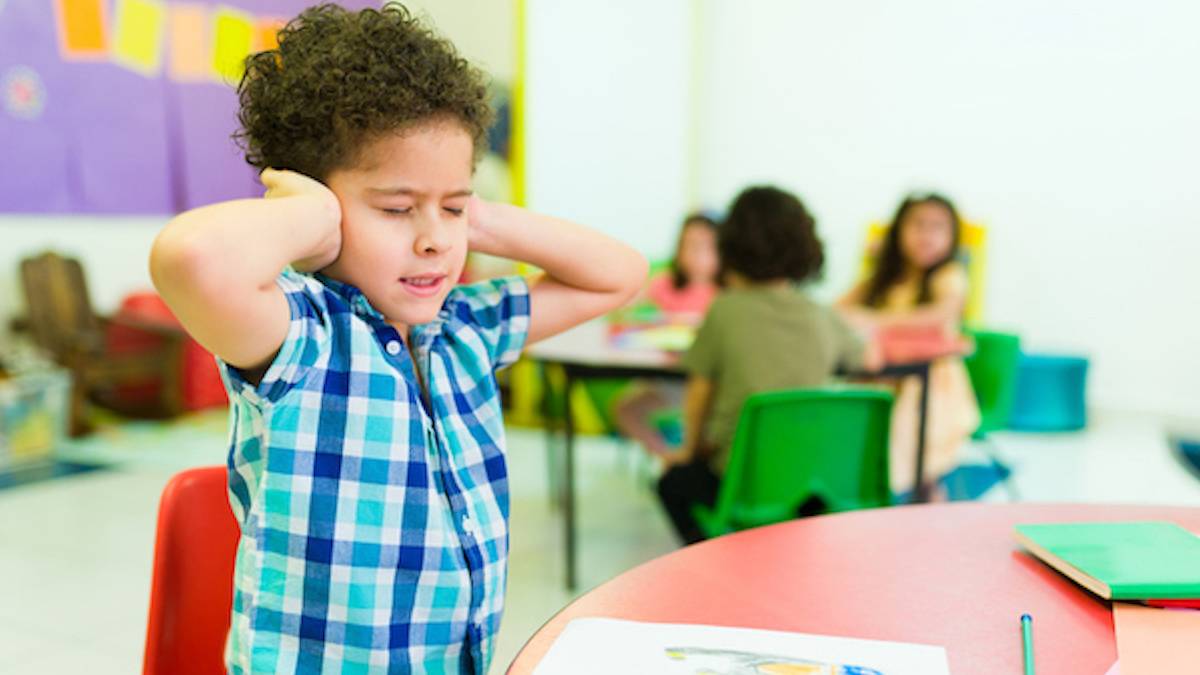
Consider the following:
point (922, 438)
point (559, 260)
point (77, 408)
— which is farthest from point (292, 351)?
point (77, 408)

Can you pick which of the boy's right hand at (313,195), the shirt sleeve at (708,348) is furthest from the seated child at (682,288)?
the boy's right hand at (313,195)

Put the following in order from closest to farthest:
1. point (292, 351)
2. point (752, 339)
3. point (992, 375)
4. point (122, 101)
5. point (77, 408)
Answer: point (292, 351)
point (752, 339)
point (992, 375)
point (77, 408)
point (122, 101)

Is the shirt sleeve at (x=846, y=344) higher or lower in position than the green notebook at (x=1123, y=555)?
lower

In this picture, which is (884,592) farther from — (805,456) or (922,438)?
(922,438)

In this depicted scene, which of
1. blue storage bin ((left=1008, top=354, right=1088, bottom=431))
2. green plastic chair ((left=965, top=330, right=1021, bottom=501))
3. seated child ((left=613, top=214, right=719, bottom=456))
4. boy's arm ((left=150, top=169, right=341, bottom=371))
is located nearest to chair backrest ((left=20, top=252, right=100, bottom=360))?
seated child ((left=613, top=214, right=719, bottom=456))

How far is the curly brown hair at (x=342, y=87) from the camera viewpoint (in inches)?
35.4

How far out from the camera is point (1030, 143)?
5035 mm

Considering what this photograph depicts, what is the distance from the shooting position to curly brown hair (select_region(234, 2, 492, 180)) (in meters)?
0.90

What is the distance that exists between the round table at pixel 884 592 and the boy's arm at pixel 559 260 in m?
0.31

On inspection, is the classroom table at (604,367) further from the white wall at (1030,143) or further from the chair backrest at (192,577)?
the white wall at (1030,143)

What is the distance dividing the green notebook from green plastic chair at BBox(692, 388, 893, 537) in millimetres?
879

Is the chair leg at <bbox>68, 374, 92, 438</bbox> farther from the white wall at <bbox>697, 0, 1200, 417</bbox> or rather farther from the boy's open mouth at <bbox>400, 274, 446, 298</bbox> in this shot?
the boy's open mouth at <bbox>400, 274, 446, 298</bbox>

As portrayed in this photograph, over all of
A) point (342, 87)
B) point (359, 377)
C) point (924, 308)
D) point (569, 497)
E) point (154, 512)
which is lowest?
point (154, 512)

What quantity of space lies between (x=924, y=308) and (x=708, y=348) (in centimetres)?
140
